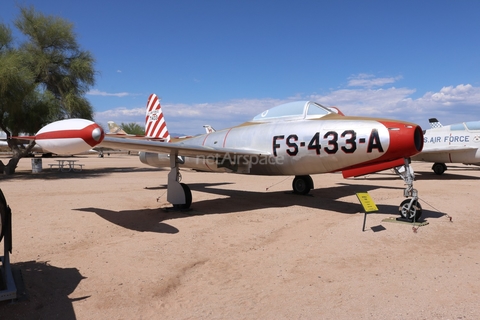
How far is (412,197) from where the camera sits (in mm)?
6855

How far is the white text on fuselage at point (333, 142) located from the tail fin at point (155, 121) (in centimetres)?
668

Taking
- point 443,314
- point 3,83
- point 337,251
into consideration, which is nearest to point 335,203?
point 337,251

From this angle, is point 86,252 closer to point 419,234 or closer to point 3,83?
point 419,234

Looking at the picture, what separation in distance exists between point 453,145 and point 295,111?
13.5m

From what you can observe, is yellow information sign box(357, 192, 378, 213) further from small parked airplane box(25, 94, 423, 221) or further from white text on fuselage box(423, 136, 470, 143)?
white text on fuselage box(423, 136, 470, 143)

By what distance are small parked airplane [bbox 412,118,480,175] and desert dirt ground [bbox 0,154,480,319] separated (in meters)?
10.3

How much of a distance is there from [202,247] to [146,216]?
277 cm

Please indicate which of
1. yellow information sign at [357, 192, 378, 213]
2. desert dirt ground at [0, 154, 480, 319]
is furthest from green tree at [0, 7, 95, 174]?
yellow information sign at [357, 192, 378, 213]

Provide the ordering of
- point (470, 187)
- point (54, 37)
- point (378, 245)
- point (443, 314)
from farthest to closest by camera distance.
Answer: point (54, 37)
point (470, 187)
point (378, 245)
point (443, 314)

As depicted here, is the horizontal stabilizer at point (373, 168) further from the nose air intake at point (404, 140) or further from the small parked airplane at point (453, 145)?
the small parked airplane at point (453, 145)

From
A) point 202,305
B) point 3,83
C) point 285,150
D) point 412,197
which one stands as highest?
point 3,83

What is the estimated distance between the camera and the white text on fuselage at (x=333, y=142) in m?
7.05

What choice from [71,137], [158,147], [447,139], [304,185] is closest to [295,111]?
[304,185]

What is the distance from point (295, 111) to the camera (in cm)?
888
